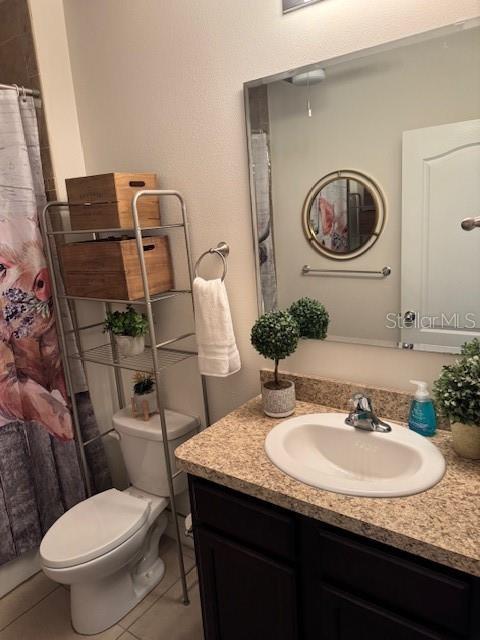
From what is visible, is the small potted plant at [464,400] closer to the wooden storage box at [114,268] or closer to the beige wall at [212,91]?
the beige wall at [212,91]

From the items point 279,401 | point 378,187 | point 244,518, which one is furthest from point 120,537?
point 378,187

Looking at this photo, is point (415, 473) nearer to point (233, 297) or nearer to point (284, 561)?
point (284, 561)

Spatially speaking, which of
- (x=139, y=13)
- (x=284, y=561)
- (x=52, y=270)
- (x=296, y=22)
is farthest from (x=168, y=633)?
(x=139, y=13)

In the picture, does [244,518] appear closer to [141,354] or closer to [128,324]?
[128,324]

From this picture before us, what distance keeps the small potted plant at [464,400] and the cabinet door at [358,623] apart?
432mm

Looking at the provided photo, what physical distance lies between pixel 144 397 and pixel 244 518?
2.95 feet

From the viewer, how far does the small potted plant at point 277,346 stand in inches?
56.5

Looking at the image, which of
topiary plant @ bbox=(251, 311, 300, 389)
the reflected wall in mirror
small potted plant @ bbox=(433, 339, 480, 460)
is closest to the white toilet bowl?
topiary plant @ bbox=(251, 311, 300, 389)

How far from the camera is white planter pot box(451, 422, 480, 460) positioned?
3.81ft

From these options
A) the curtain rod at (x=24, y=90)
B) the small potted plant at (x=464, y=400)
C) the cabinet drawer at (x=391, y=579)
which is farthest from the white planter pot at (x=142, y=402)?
the curtain rod at (x=24, y=90)

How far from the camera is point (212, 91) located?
162 cm

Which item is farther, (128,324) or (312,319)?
(128,324)

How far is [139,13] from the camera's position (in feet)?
5.66

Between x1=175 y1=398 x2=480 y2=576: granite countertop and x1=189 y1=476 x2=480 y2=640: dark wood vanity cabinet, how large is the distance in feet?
0.19
